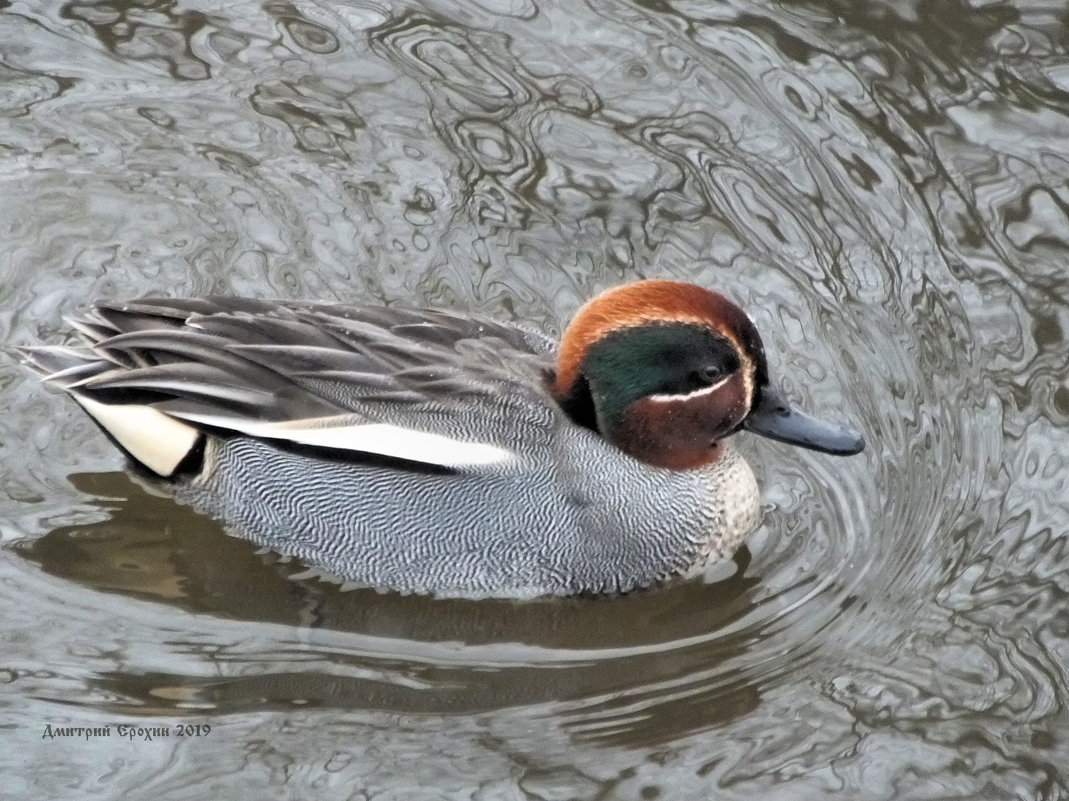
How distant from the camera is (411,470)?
20.4 ft

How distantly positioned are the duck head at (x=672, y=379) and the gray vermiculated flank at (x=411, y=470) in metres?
0.10

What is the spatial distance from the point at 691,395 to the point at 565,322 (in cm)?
143

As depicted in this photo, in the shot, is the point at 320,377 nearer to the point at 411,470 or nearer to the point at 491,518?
the point at 411,470

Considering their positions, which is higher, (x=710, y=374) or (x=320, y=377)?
(x=710, y=374)

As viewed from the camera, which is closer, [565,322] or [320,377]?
[320,377]

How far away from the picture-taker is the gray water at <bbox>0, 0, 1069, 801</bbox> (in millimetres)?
5797

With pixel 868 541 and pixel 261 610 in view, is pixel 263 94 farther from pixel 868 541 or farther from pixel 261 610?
pixel 868 541

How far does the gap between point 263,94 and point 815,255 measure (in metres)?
2.82

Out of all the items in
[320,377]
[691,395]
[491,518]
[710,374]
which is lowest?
[491,518]

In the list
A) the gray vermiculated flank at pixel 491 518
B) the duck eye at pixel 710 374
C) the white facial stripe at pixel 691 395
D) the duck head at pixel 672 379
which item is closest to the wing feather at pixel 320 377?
the gray vermiculated flank at pixel 491 518

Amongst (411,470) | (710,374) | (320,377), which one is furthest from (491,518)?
(710,374)

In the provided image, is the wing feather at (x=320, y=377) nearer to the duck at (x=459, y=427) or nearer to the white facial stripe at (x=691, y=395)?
the duck at (x=459, y=427)

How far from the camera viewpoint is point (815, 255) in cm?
780

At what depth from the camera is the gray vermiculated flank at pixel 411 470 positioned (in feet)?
20.4
